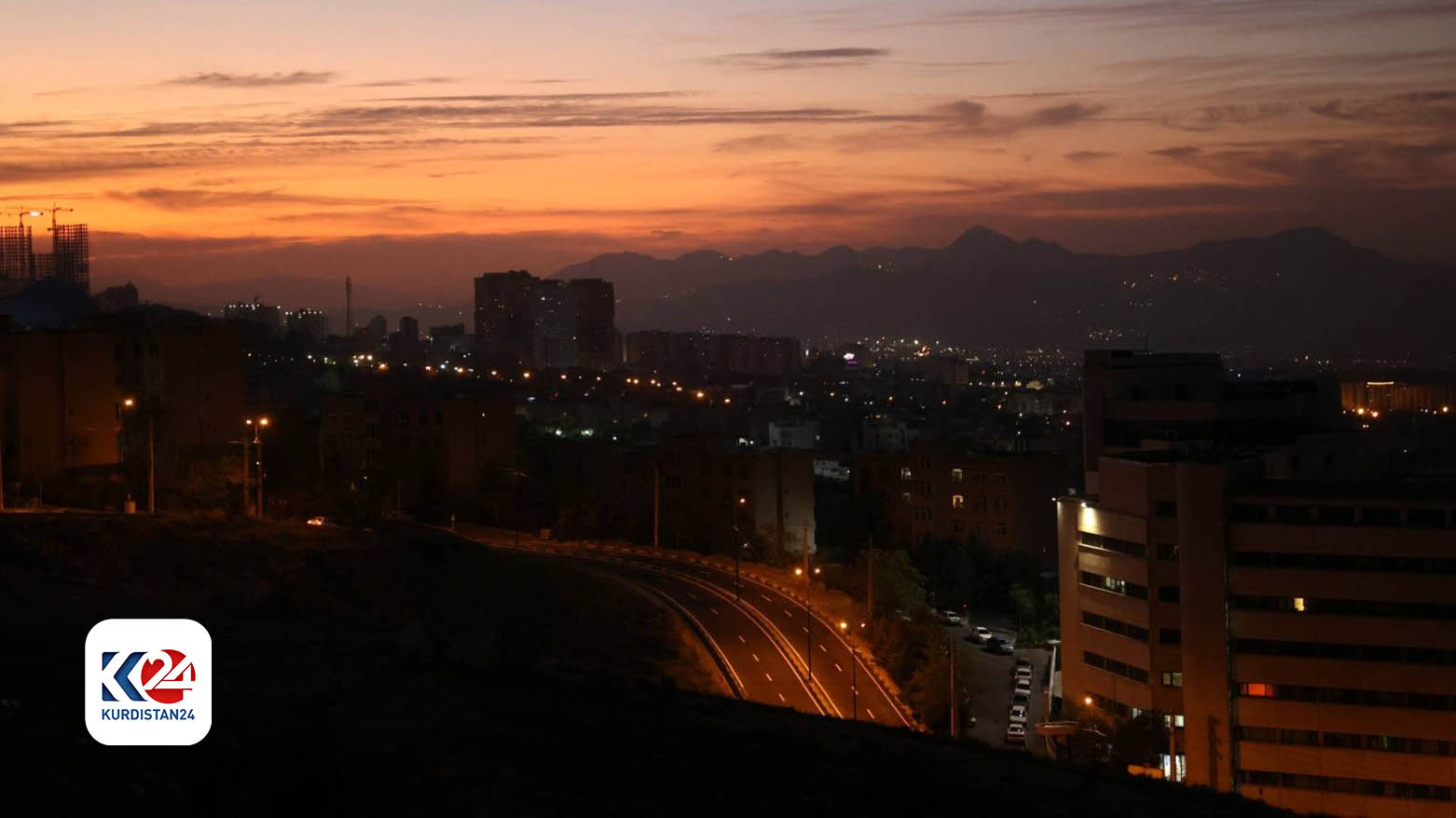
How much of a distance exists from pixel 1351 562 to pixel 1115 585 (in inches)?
149

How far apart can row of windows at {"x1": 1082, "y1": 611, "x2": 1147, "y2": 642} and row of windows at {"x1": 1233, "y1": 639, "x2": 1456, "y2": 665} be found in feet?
5.14

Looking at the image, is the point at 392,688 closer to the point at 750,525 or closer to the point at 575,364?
the point at 750,525

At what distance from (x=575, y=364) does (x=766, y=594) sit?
111085 millimetres

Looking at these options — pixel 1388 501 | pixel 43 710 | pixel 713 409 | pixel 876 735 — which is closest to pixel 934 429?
pixel 713 409

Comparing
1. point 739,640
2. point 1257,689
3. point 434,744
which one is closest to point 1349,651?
point 1257,689

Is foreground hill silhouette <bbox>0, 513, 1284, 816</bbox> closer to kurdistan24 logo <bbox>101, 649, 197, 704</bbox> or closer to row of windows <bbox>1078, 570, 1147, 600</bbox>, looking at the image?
kurdistan24 logo <bbox>101, 649, 197, 704</bbox>

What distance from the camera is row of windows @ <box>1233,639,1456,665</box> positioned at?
22.6m

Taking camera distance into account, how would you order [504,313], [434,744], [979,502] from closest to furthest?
1. [434,744]
2. [979,502]
3. [504,313]

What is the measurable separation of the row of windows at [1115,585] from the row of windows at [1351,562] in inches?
66.6

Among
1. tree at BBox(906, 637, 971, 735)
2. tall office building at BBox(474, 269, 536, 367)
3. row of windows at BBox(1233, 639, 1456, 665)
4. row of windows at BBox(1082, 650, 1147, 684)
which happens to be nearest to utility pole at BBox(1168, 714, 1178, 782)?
row of windows at BBox(1082, 650, 1147, 684)

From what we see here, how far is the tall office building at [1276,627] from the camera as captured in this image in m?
22.6

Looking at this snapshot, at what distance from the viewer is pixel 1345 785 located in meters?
22.7

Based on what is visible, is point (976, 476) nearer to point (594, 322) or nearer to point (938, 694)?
point (938, 694)

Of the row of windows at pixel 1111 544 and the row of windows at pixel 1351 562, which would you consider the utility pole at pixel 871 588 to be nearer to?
the row of windows at pixel 1111 544
